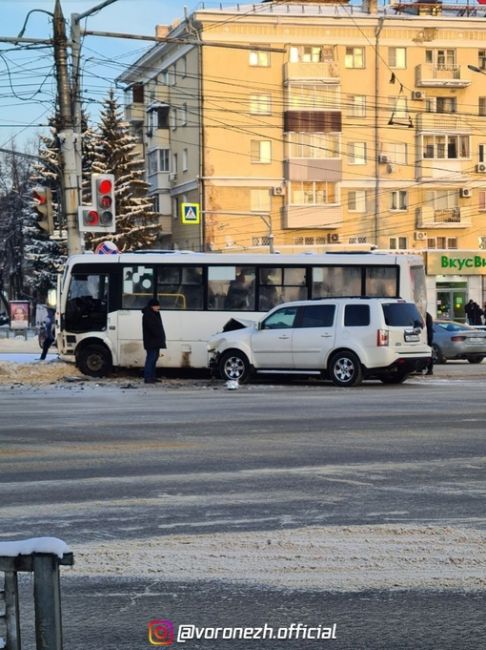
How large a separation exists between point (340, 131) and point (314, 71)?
3785 mm

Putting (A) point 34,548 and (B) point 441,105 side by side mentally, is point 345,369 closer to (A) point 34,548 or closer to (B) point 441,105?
(A) point 34,548

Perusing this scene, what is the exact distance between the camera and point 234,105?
6344cm

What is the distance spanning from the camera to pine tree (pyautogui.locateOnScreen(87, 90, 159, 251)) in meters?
66.3

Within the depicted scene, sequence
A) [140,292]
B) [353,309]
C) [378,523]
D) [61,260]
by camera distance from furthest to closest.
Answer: [61,260] < [140,292] < [353,309] < [378,523]

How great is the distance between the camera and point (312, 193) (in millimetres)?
65188

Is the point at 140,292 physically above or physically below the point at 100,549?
above

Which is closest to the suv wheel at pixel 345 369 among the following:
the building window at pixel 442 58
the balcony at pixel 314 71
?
the balcony at pixel 314 71

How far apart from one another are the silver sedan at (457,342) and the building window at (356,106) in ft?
108

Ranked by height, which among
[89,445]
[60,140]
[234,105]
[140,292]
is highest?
[234,105]

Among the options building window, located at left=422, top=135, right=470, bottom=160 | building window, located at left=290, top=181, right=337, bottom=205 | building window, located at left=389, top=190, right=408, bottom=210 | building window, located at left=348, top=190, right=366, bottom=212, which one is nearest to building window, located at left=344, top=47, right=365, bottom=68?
building window, located at left=422, top=135, right=470, bottom=160

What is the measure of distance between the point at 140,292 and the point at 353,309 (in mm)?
6007

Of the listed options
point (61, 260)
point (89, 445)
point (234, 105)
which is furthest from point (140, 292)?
point (61, 260)

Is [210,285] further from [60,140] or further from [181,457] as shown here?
[181,457]

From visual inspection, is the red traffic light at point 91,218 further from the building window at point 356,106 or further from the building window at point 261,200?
the building window at point 356,106
